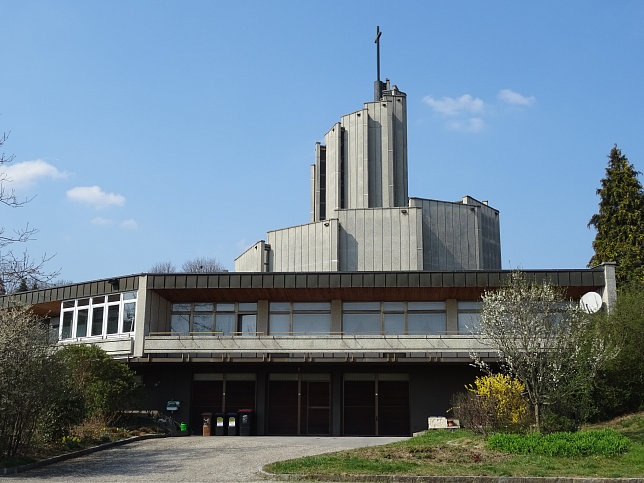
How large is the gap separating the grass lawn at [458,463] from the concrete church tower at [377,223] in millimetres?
22627

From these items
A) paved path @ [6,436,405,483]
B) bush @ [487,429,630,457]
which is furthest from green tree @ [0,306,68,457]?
bush @ [487,429,630,457]

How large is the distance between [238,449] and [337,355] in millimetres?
9795

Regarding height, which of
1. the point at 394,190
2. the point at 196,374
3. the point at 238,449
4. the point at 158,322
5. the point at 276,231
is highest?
the point at 394,190

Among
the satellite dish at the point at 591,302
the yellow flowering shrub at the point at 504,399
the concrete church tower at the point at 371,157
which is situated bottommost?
the yellow flowering shrub at the point at 504,399

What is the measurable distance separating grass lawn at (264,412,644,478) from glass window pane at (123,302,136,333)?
1563cm

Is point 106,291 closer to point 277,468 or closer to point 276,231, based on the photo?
point 276,231

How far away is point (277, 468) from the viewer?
15.3 meters

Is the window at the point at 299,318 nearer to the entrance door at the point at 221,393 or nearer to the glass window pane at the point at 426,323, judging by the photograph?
the entrance door at the point at 221,393

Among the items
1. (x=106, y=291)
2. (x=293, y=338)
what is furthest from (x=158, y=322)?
(x=293, y=338)

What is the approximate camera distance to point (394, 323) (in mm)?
31797

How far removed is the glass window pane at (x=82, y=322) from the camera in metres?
32.6

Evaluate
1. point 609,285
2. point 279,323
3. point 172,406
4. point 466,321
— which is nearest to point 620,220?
point 609,285

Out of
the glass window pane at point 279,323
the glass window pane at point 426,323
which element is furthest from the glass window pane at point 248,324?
the glass window pane at point 426,323

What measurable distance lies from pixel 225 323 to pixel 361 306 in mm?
6115
